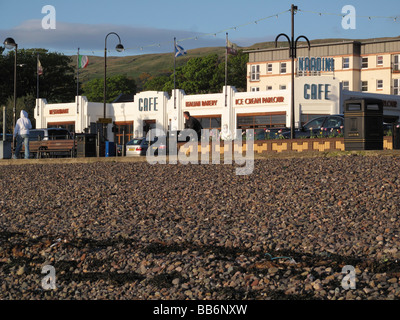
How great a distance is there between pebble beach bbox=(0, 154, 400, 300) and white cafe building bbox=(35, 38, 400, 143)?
32999mm

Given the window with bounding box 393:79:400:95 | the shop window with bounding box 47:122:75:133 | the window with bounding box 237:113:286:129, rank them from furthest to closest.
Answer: the window with bounding box 393:79:400:95 → the shop window with bounding box 47:122:75:133 → the window with bounding box 237:113:286:129

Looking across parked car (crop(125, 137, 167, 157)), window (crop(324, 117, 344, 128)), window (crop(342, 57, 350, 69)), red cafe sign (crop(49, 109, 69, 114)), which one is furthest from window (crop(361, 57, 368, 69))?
window (crop(324, 117, 344, 128))

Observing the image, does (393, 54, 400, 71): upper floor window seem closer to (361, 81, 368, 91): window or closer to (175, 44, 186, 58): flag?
(361, 81, 368, 91): window

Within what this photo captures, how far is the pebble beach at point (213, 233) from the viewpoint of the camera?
7289 mm

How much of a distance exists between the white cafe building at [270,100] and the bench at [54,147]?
1651 centimetres

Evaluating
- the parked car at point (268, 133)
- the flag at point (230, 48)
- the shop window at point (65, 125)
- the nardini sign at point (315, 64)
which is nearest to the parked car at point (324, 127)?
the parked car at point (268, 133)

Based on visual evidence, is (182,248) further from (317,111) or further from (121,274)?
(317,111)

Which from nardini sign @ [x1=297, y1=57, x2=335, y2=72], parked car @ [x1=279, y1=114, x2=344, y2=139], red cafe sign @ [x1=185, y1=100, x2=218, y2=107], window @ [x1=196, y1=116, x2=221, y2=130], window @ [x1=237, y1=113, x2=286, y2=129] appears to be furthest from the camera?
nardini sign @ [x1=297, y1=57, x2=335, y2=72]

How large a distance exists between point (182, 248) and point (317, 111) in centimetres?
4117

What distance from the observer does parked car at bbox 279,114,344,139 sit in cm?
2402

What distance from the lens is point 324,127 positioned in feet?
80.9

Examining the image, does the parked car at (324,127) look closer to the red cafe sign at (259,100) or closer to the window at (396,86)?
the red cafe sign at (259,100)

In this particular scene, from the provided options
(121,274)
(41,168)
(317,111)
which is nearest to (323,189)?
(121,274)
